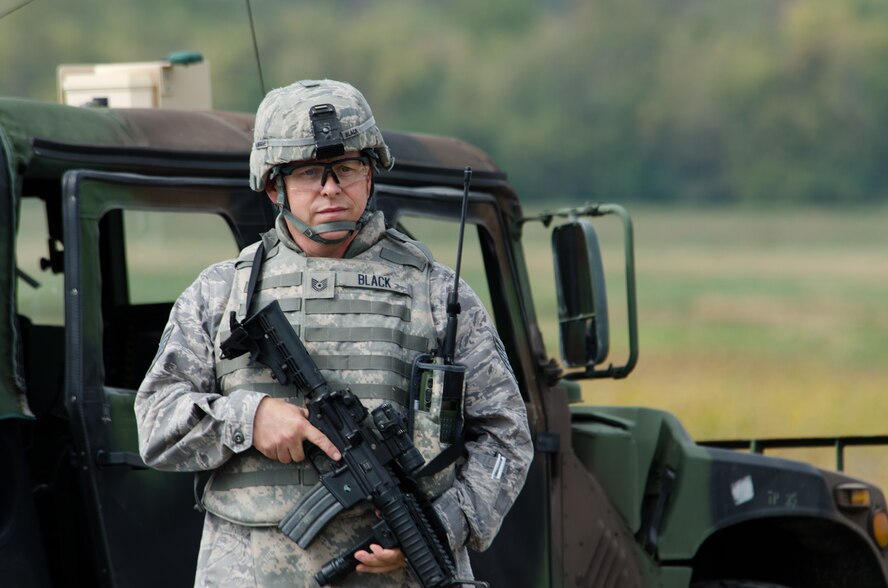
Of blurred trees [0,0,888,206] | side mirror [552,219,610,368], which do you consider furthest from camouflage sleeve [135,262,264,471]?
blurred trees [0,0,888,206]

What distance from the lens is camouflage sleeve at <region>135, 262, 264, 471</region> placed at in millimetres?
3594

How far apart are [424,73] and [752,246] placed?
13814 mm

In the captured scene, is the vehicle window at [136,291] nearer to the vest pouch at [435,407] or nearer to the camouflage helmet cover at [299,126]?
the camouflage helmet cover at [299,126]

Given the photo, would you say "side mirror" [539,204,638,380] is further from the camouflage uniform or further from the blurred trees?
the blurred trees

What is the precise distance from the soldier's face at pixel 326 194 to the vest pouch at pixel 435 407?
0.35 metres

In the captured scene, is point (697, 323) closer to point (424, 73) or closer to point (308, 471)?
point (424, 73)

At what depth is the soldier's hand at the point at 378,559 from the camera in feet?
11.8

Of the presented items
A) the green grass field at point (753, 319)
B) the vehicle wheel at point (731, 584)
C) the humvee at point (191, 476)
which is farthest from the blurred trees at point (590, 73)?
the vehicle wheel at point (731, 584)

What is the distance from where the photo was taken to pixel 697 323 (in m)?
34.9

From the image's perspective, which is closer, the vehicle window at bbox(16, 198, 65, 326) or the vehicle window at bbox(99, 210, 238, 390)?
the vehicle window at bbox(99, 210, 238, 390)

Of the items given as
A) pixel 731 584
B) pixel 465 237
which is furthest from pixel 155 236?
pixel 731 584

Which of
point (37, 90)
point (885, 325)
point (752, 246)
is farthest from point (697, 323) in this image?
point (37, 90)

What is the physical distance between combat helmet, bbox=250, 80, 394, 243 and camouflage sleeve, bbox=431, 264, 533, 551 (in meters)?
0.31

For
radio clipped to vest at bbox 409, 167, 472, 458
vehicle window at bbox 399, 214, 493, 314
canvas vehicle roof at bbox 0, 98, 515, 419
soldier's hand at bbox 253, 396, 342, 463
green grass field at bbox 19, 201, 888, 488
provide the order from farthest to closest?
green grass field at bbox 19, 201, 888, 488 < vehicle window at bbox 399, 214, 493, 314 < canvas vehicle roof at bbox 0, 98, 515, 419 < radio clipped to vest at bbox 409, 167, 472, 458 < soldier's hand at bbox 253, 396, 342, 463
